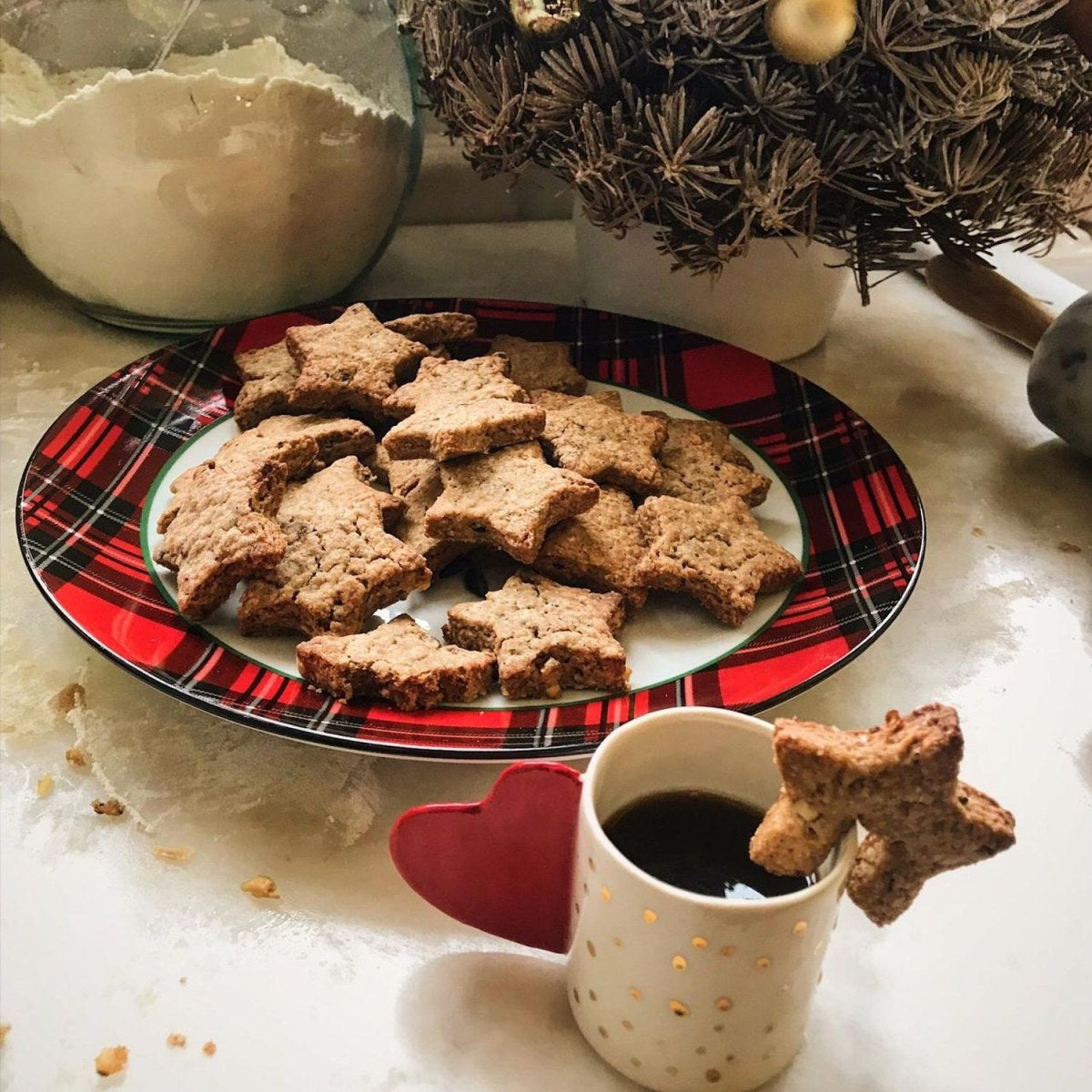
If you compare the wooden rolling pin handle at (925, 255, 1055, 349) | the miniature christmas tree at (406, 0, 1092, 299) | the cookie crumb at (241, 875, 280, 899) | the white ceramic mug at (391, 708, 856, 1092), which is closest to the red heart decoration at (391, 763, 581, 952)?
the white ceramic mug at (391, 708, 856, 1092)

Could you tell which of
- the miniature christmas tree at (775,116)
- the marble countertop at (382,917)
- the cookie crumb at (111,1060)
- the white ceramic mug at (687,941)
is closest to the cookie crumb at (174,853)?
the marble countertop at (382,917)

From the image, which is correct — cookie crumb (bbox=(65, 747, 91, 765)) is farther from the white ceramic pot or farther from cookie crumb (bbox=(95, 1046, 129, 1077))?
the white ceramic pot

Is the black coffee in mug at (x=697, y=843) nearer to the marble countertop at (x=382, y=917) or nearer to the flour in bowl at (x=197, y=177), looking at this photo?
the marble countertop at (x=382, y=917)

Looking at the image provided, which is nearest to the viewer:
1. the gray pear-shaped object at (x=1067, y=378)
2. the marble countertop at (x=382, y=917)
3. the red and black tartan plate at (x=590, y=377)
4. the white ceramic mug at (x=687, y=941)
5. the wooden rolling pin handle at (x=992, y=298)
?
the white ceramic mug at (x=687, y=941)

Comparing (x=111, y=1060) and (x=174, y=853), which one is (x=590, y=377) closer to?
(x=174, y=853)

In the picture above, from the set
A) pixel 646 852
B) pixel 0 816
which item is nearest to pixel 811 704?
pixel 646 852

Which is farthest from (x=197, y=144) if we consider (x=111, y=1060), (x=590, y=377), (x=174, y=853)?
(x=111, y=1060)

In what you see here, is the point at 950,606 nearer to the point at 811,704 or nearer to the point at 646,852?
the point at 811,704
